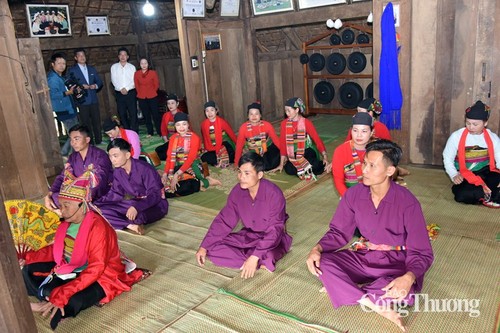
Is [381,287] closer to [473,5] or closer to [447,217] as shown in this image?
[447,217]

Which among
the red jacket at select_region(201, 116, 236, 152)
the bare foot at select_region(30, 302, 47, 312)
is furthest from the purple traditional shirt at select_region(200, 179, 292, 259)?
the red jacket at select_region(201, 116, 236, 152)

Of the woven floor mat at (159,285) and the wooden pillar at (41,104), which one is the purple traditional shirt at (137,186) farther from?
the wooden pillar at (41,104)

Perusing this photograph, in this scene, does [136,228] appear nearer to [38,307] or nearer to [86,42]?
[38,307]

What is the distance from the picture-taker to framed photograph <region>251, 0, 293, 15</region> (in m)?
7.18

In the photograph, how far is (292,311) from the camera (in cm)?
251

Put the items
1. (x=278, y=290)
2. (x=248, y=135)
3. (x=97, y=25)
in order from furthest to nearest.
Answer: (x=97, y=25) < (x=248, y=135) < (x=278, y=290)

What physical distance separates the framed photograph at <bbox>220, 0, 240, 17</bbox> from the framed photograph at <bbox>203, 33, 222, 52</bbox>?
1.42ft

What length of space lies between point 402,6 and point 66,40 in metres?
6.31

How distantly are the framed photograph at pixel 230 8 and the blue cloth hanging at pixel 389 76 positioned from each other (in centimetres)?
314

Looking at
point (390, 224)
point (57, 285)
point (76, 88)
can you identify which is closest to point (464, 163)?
point (390, 224)

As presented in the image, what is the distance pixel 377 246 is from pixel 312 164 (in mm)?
2647

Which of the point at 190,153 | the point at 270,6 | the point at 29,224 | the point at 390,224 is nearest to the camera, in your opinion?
the point at 390,224

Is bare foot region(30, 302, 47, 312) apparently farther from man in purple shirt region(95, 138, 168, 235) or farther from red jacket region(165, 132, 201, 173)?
red jacket region(165, 132, 201, 173)

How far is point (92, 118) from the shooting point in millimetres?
7520
